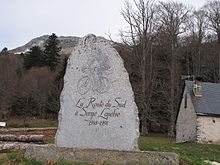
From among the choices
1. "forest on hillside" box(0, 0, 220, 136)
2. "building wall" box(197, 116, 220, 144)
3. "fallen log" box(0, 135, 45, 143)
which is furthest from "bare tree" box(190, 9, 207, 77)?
"fallen log" box(0, 135, 45, 143)

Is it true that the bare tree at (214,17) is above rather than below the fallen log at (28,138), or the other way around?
above

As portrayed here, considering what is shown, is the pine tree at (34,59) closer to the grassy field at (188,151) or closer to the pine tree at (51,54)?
the pine tree at (51,54)

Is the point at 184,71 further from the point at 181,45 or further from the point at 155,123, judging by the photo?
the point at 155,123

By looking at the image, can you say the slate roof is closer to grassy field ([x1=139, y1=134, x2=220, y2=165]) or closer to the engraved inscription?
grassy field ([x1=139, y1=134, x2=220, y2=165])

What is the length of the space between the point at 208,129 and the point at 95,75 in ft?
84.5

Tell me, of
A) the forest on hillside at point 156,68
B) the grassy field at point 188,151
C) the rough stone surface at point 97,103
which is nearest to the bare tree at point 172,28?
the forest on hillside at point 156,68

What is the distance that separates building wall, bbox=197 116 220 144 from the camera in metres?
33.6

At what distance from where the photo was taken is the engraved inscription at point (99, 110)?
934 centimetres

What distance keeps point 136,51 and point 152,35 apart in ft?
8.79

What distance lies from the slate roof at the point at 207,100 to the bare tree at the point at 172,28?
791cm

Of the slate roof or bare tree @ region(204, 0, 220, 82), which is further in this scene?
bare tree @ region(204, 0, 220, 82)

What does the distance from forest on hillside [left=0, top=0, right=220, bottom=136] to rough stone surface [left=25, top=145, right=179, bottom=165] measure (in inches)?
1160

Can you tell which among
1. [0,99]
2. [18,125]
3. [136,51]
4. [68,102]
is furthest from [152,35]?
[68,102]

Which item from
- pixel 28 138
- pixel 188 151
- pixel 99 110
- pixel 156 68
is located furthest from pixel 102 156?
pixel 156 68
